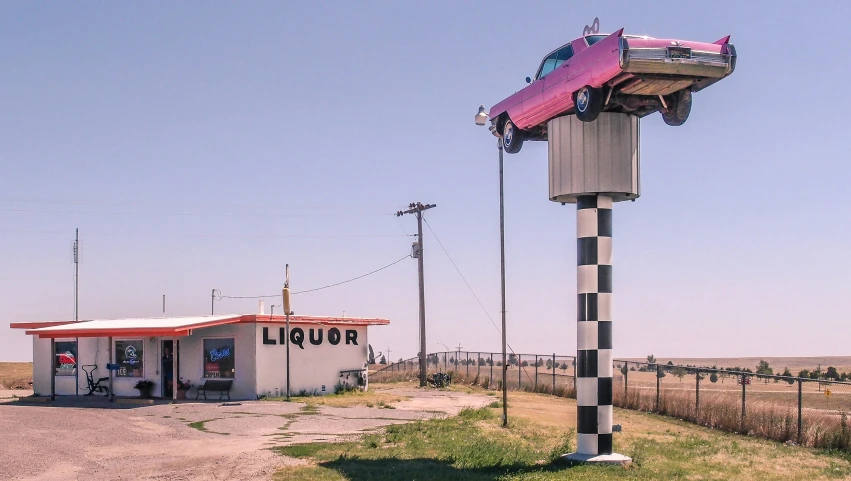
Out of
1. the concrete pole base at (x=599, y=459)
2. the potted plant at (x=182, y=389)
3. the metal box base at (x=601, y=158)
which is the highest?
the metal box base at (x=601, y=158)

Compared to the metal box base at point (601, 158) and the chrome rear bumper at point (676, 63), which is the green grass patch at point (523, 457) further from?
the chrome rear bumper at point (676, 63)

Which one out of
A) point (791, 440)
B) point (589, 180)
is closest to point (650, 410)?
point (791, 440)

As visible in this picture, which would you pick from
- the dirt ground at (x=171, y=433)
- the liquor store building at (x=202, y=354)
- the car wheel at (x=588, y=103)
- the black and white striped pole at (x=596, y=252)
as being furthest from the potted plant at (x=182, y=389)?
the car wheel at (x=588, y=103)

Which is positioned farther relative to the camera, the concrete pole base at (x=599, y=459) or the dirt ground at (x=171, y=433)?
the concrete pole base at (x=599, y=459)

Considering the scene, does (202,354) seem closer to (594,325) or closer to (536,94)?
(536,94)

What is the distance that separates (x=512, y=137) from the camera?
59.8 feet

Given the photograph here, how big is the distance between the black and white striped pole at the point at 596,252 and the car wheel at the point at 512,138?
242 cm

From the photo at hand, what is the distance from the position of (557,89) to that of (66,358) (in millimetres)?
25196

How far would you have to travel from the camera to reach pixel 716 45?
47.5 ft

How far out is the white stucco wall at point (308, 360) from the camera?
31117 mm

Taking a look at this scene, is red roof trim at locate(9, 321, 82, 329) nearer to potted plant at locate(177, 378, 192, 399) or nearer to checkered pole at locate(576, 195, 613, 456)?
potted plant at locate(177, 378, 192, 399)

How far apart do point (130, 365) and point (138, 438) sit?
14.7m

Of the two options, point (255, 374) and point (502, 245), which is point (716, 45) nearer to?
point (502, 245)

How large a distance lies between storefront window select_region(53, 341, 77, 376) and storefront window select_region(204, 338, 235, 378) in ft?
20.1
